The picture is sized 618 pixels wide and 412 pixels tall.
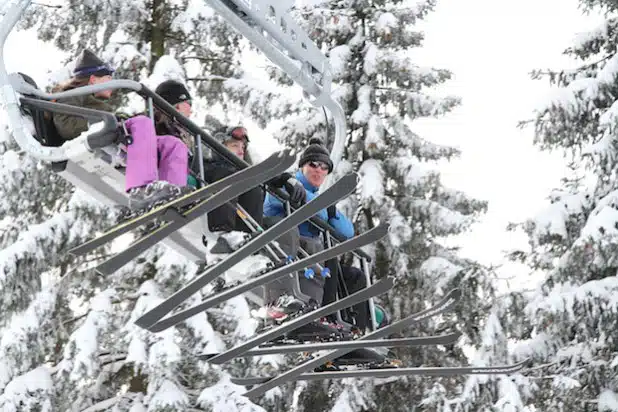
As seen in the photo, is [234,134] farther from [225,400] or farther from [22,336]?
[22,336]

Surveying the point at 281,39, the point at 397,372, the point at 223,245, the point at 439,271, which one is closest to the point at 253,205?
the point at 223,245

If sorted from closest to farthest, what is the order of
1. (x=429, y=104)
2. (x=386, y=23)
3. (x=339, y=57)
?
(x=386, y=23), (x=339, y=57), (x=429, y=104)

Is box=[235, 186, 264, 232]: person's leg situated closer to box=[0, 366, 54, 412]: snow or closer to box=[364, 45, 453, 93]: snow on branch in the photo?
box=[0, 366, 54, 412]: snow

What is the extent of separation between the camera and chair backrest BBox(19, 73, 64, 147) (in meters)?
5.91

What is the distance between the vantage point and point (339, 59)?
45.6 feet

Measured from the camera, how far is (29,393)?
11.0 metres

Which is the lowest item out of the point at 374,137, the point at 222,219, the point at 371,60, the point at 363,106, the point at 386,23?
the point at 222,219

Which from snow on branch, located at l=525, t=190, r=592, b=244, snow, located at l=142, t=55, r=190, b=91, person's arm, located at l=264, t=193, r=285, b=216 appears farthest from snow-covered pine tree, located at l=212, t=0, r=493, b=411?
person's arm, located at l=264, t=193, r=285, b=216

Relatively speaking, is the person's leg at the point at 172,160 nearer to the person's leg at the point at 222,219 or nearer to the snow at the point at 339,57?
the person's leg at the point at 222,219

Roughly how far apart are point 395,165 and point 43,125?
8.45 m

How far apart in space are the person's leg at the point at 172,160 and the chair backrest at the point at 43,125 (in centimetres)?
63

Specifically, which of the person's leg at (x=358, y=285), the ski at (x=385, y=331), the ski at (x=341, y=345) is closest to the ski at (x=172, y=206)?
the ski at (x=341, y=345)

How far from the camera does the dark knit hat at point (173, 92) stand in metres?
6.77

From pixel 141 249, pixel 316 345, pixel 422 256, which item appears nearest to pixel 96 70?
pixel 141 249
